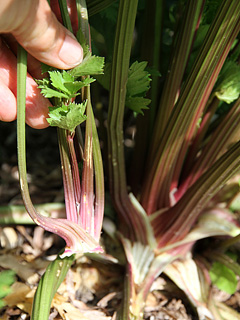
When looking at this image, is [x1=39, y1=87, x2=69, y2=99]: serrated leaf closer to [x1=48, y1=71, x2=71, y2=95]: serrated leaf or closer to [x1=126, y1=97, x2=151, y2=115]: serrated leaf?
[x1=48, y1=71, x2=71, y2=95]: serrated leaf

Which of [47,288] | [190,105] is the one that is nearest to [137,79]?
[190,105]

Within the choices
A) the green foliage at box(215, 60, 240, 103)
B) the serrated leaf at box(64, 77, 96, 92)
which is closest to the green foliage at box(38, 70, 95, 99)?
the serrated leaf at box(64, 77, 96, 92)

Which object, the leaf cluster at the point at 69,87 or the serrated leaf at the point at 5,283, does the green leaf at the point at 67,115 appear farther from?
the serrated leaf at the point at 5,283

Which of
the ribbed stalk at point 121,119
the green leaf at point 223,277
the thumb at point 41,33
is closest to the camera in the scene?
the thumb at point 41,33

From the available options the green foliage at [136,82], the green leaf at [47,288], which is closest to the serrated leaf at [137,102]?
the green foliage at [136,82]

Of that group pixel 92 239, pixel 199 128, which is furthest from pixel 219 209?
pixel 92 239

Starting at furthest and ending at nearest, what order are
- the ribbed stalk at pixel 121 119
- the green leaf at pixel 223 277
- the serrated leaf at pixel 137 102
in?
the green leaf at pixel 223 277 → the serrated leaf at pixel 137 102 → the ribbed stalk at pixel 121 119
